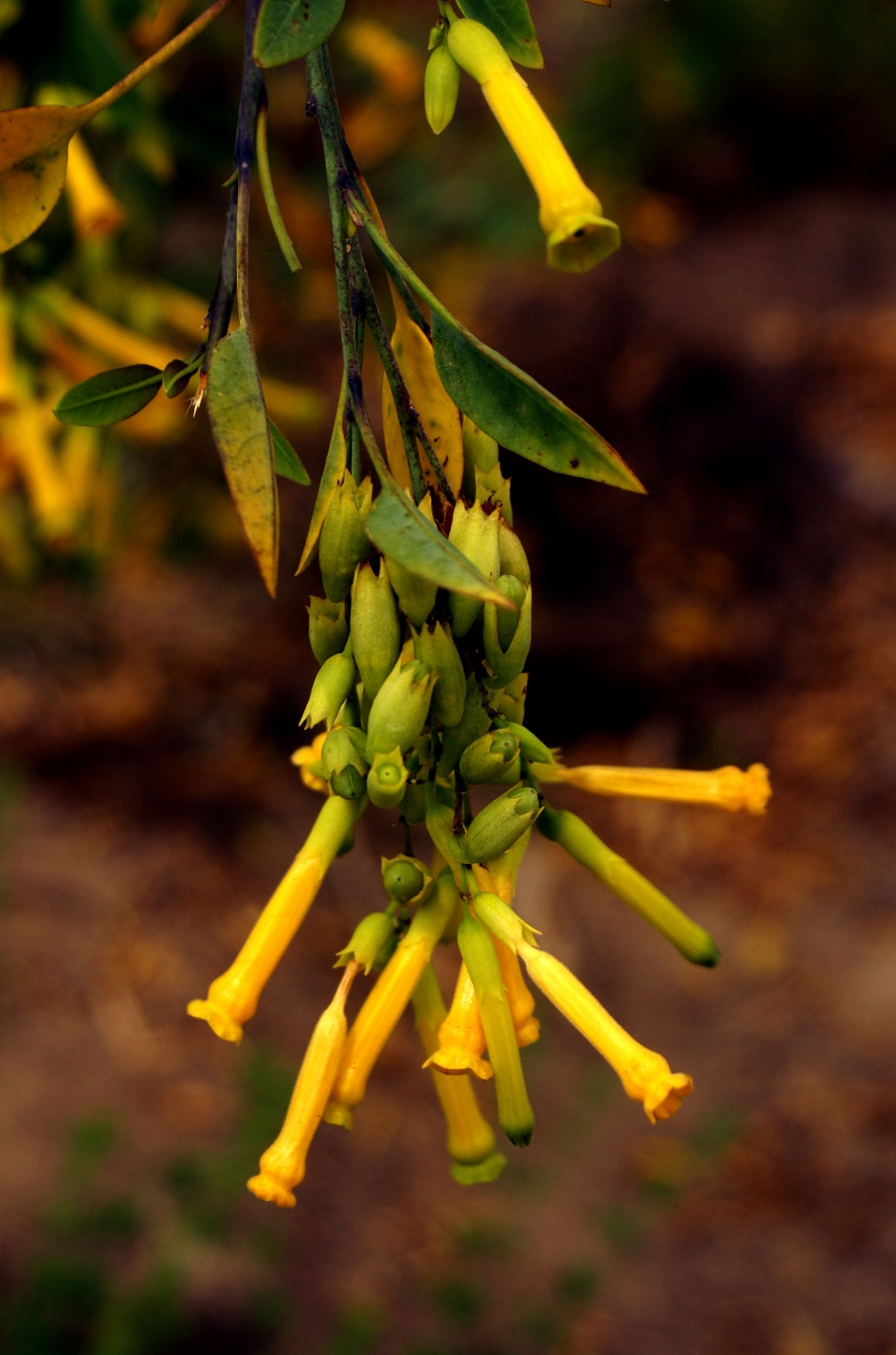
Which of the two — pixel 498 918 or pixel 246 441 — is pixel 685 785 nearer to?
pixel 498 918

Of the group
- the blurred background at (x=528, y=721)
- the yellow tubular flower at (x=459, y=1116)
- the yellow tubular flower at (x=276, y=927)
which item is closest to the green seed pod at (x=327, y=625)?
the yellow tubular flower at (x=276, y=927)

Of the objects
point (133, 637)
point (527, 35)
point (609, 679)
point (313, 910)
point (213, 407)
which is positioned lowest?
point (213, 407)

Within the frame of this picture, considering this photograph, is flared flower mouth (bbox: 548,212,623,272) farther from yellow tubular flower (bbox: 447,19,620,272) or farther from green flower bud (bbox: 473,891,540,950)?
green flower bud (bbox: 473,891,540,950)

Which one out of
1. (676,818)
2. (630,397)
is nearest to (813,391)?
(630,397)

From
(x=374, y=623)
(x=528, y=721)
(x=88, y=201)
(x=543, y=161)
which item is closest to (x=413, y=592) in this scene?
(x=374, y=623)

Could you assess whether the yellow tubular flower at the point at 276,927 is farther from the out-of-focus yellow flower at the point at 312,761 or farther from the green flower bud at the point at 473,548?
the green flower bud at the point at 473,548

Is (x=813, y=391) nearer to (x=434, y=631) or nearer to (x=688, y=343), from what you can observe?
(x=688, y=343)
